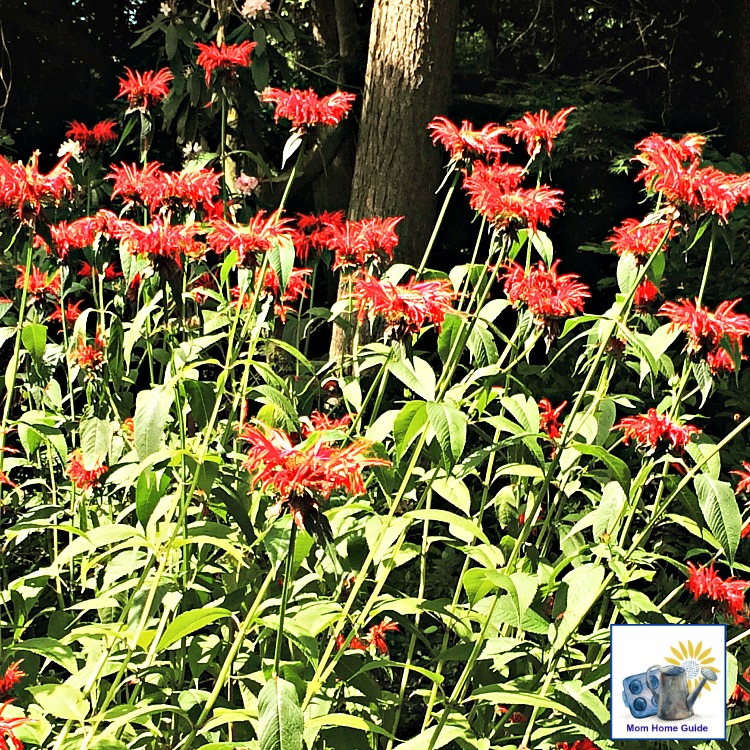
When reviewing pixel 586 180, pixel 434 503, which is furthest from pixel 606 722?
pixel 586 180

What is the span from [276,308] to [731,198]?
936 millimetres

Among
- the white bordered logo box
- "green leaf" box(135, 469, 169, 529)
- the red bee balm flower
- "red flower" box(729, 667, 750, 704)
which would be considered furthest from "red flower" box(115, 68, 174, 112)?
"red flower" box(729, 667, 750, 704)

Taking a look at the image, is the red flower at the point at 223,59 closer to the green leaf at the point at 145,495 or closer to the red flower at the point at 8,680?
the green leaf at the point at 145,495

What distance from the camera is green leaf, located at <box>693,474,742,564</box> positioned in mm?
1774

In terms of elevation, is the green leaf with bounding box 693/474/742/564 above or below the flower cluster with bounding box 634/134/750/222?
below

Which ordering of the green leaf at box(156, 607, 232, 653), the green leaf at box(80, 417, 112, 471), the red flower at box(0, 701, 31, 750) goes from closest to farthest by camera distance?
the red flower at box(0, 701, 31, 750) < the green leaf at box(156, 607, 232, 653) < the green leaf at box(80, 417, 112, 471)

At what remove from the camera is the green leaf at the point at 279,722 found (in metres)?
1.33

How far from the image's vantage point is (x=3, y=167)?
1.89 m

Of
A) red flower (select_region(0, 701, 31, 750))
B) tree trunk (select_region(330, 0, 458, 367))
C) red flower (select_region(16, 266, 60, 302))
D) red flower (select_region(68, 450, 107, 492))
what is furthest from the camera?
tree trunk (select_region(330, 0, 458, 367))

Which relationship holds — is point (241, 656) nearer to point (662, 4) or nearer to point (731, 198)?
point (731, 198)

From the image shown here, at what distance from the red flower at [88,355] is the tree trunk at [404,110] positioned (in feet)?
4.46

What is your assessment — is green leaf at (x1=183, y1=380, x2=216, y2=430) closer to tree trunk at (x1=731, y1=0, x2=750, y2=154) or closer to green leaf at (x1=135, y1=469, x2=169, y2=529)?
green leaf at (x1=135, y1=469, x2=169, y2=529)

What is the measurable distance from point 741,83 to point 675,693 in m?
3.21

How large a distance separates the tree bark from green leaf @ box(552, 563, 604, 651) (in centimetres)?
193
